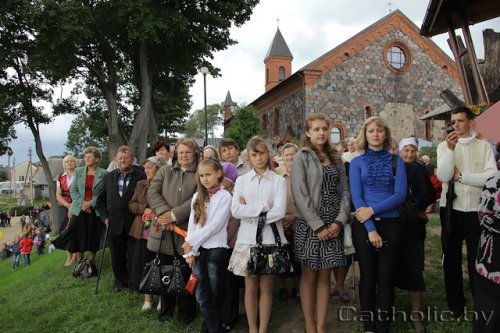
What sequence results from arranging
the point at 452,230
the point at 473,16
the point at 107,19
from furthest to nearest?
the point at 107,19
the point at 473,16
the point at 452,230

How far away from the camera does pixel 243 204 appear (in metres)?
3.99

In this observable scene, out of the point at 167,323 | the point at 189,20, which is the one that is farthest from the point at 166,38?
the point at 167,323

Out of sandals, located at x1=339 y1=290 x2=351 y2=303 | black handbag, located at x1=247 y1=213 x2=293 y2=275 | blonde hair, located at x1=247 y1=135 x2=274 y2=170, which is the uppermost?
blonde hair, located at x1=247 y1=135 x2=274 y2=170

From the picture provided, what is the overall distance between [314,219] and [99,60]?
1677cm

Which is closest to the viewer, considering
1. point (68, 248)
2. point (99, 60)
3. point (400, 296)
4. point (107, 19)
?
point (400, 296)

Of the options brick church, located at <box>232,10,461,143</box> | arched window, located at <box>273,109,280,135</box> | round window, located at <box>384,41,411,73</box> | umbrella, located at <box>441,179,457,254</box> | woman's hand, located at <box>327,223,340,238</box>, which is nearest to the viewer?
woman's hand, located at <box>327,223,340,238</box>

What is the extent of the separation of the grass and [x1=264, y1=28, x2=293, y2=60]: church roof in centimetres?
4360

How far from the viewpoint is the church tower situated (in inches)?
1890

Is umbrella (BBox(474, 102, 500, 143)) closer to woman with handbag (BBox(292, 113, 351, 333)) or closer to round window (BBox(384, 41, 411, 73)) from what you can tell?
woman with handbag (BBox(292, 113, 351, 333))

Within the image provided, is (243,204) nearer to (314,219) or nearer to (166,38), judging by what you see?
(314,219)

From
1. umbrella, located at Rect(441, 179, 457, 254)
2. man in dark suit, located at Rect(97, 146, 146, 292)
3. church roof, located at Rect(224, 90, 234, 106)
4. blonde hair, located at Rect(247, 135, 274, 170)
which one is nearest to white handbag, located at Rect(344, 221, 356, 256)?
blonde hair, located at Rect(247, 135, 274, 170)

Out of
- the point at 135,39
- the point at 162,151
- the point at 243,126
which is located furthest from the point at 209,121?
the point at 162,151

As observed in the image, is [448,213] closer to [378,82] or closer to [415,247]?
[415,247]

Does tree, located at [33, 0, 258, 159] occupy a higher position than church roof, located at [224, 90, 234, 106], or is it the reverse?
church roof, located at [224, 90, 234, 106]
